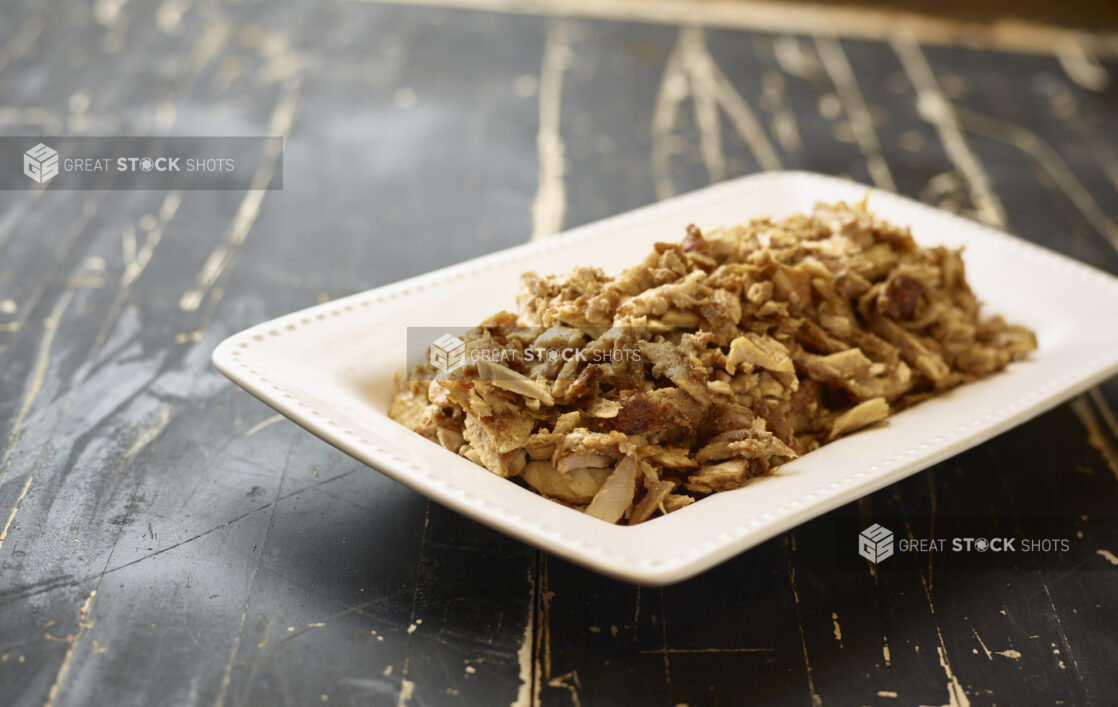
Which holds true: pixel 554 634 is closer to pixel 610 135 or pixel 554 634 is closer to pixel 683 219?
pixel 683 219

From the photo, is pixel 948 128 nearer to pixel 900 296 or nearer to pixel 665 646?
pixel 900 296

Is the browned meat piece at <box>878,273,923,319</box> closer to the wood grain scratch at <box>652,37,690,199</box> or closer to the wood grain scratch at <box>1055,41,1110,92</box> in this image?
the wood grain scratch at <box>652,37,690,199</box>

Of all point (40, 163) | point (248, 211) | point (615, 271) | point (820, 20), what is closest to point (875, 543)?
point (615, 271)

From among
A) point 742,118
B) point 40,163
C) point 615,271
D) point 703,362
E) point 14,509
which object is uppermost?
point 703,362

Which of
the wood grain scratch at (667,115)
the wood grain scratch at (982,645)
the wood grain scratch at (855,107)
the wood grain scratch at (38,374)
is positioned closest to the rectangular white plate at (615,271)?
the wood grain scratch at (982,645)

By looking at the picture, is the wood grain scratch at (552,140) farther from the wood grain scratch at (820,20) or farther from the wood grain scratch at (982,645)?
the wood grain scratch at (982,645)

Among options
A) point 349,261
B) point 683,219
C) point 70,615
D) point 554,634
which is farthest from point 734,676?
point 349,261

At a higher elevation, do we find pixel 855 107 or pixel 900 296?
pixel 900 296
